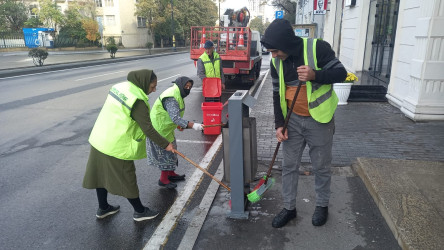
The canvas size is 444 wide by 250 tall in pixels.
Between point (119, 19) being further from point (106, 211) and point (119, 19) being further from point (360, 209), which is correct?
point (360, 209)

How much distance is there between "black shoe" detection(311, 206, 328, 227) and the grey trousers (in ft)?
0.17

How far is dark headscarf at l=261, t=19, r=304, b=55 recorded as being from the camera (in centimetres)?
275

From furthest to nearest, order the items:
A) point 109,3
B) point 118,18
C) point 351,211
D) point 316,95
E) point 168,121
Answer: point 109,3 → point 118,18 → point 168,121 → point 351,211 → point 316,95

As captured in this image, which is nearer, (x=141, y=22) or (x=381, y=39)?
(x=381, y=39)

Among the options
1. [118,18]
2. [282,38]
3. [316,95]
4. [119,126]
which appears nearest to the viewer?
[282,38]

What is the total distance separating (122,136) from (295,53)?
1758 millimetres

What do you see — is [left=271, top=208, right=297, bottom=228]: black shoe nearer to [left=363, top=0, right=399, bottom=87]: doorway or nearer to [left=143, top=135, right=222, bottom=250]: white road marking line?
[left=143, top=135, right=222, bottom=250]: white road marking line

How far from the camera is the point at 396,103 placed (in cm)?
777

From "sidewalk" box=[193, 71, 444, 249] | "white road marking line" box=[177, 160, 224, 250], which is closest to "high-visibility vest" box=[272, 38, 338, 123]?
"sidewalk" box=[193, 71, 444, 249]

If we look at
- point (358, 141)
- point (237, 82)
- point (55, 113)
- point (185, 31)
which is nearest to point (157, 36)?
point (185, 31)

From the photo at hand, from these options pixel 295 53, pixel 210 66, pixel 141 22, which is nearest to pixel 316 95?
pixel 295 53

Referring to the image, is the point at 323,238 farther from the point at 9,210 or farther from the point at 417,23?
the point at 417,23

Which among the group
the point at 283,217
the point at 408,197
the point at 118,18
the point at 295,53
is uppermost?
the point at 118,18

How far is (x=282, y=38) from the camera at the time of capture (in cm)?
275
